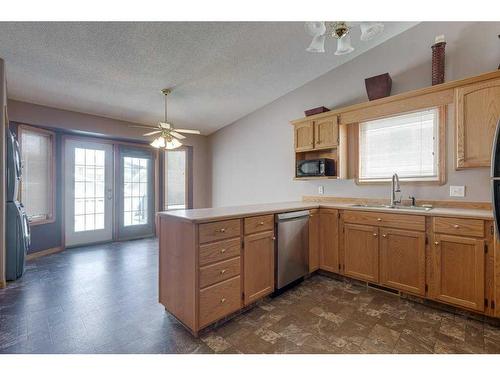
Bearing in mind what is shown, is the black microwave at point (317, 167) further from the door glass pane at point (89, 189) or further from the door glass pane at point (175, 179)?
the door glass pane at point (89, 189)

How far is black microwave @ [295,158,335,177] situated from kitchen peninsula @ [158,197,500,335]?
76cm

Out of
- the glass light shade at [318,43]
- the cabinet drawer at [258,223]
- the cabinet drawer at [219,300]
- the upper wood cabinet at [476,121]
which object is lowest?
the cabinet drawer at [219,300]

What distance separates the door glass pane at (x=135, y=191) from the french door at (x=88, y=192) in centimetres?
27

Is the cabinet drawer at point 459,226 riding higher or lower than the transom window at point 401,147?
lower

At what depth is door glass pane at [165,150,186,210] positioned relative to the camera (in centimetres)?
558

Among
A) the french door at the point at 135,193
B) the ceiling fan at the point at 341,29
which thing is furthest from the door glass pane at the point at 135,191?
the ceiling fan at the point at 341,29

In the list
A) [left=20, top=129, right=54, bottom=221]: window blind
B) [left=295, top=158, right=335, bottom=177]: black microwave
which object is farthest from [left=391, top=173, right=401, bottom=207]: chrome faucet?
[left=20, top=129, right=54, bottom=221]: window blind

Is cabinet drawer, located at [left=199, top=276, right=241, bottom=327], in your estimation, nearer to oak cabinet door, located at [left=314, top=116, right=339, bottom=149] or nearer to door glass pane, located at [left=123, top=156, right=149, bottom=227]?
oak cabinet door, located at [left=314, top=116, right=339, bottom=149]

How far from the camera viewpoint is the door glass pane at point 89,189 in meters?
4.52

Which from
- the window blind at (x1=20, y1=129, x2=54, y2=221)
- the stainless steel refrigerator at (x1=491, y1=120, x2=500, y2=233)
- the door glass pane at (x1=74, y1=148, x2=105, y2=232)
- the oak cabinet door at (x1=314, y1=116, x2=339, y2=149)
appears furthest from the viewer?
the door glass pane at (x1=74, y1=148, x2=105, y2=232)

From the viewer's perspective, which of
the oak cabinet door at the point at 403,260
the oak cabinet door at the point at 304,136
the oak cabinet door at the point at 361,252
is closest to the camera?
the oak cabinet door at the point at 403,260
